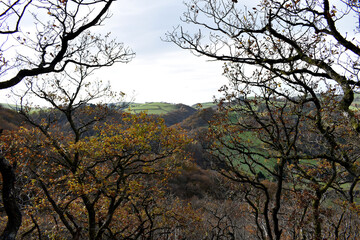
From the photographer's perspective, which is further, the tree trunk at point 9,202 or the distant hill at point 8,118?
the distant hill at point 8,118

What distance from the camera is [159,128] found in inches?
650

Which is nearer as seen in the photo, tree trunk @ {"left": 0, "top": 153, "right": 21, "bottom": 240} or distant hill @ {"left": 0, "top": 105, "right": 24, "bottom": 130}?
tree trunk @ {"left": 0, "top": 153, "right": 21, "bottom": 240}

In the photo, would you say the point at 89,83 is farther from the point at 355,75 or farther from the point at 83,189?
the point at 355,75

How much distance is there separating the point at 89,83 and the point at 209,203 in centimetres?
4200

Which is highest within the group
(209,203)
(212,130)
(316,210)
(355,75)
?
(355,75)

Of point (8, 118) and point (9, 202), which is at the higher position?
point (8, 118)

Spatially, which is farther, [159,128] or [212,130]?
[159,128]

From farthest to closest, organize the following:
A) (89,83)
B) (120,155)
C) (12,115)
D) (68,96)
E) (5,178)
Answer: (12,115) < (89,83) < (68,96) < (120,155) < (5,178)

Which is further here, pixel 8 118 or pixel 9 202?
pixel 8 118

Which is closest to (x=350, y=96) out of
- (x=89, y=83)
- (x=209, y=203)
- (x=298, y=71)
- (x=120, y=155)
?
(x=298, y=71)

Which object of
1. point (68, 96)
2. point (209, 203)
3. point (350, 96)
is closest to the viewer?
point (350, 96)

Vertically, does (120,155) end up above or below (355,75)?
below

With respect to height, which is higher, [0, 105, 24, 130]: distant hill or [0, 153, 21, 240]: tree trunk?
[0, 105, 24, 130]: distant hill

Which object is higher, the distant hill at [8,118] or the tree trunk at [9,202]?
the distant hill at [8,118]
